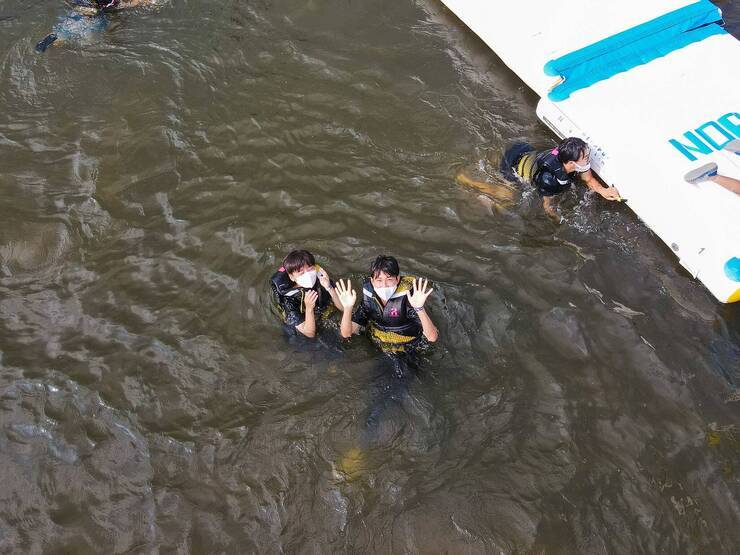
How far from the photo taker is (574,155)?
5.73m

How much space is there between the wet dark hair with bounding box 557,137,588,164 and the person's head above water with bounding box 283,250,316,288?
2.78 m

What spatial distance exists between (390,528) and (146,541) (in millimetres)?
1743

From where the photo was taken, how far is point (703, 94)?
6.28m

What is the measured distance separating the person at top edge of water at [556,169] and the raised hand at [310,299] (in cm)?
270

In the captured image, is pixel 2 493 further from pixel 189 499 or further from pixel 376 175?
pixel 376 175

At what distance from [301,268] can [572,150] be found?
115 inches

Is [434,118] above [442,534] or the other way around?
above

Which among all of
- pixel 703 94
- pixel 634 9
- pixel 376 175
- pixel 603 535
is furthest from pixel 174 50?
pixel 603 535

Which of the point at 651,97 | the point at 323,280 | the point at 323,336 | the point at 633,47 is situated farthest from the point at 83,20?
the point at 651,97

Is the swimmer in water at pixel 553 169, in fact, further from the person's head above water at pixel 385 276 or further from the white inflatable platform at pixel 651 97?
the person's head above water at pixel 385 276

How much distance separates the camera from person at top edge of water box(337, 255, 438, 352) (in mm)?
4297

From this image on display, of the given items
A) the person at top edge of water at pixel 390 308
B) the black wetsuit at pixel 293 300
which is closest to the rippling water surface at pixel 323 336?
the black wetsuit at pixel 293 300

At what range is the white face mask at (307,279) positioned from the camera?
4.51 meters

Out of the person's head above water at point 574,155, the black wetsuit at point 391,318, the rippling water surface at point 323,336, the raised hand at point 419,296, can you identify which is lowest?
the rippling water surface at point 323,336
